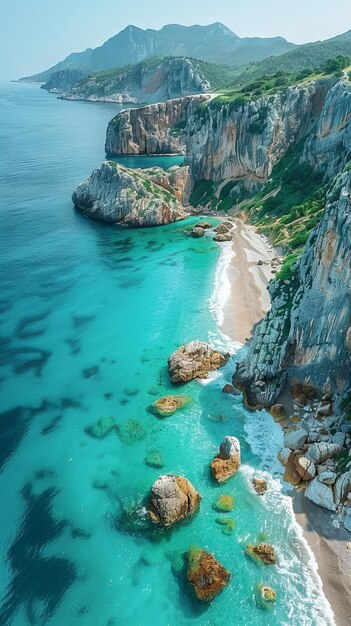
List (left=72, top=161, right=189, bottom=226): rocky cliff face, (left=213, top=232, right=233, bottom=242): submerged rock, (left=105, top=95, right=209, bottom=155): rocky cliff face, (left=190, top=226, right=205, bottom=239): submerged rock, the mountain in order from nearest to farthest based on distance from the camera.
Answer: (left=213, top=232, right=233, bottom=242): submerged rock → (left=190, top=226, right=205, bottom=239): submerged rock → (left=72, top=161, right=189, bottom=226): rocky cliff face → (left=105, top=95, right=209, bottom=155): rocky cliff face → the mountain

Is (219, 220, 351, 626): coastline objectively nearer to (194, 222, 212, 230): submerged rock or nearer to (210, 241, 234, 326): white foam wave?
(210, 241, 234, 326): white foam wave

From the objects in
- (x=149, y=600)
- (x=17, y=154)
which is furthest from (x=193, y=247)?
(x=17, y=154)

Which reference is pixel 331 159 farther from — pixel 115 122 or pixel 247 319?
pixel 115 122

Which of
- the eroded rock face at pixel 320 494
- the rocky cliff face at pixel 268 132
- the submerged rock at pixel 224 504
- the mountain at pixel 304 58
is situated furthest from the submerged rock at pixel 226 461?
the mountain at pixel 304 58

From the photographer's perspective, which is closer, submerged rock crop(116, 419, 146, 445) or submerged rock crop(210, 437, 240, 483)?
submerged rock crop(210, 437, 240, 483)

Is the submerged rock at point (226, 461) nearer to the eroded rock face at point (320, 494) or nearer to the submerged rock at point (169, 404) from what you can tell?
the eroded rock face at point (320, 494)

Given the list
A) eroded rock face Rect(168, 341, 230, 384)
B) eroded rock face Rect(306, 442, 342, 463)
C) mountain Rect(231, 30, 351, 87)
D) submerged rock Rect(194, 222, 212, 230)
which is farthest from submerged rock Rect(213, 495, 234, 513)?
mountain Rect(231, 30, 351, 87)
